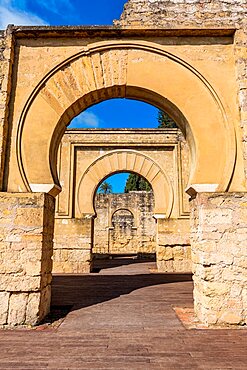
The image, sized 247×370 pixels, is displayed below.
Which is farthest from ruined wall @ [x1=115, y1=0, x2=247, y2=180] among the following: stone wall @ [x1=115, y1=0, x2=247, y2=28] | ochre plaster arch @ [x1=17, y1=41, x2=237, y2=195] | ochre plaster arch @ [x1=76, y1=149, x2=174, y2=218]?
ochre plaster arch @ [x1=76, y1=149, x2=174, y2=218]

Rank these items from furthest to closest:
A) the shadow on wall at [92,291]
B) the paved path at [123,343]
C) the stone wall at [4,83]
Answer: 1. the shadow on wall at [92,291]
2. the stone wall at [4,83]
3. the paved path at [123,343]

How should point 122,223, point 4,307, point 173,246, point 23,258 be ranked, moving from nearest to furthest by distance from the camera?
1. point 4,307
2. point 23,258
3. point 173,246
4. point 122,223

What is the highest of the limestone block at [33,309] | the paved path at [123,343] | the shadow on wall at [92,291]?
the limestone block at [33,309]

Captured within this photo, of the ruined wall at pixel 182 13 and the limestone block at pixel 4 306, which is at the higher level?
the ruined wall at pixel 182 13

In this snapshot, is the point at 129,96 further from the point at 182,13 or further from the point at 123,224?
the point at 123,224

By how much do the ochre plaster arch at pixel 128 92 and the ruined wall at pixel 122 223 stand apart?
14.4m

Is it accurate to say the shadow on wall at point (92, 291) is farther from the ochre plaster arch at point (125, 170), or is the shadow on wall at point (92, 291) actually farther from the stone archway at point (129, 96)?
the ochre plaster arch at point (125, 170)

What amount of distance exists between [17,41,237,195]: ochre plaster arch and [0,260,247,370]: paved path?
5.95ft

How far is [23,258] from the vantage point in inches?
150

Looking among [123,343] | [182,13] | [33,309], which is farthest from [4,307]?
[182,13]

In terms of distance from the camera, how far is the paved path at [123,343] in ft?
8.41

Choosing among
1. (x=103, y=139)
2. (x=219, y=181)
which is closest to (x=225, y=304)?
(x=219, y=181)

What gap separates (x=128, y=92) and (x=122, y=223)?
15441mm

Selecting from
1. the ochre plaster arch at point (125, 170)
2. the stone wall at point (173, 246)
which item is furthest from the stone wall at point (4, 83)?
the stone wall at point (173, 246)
